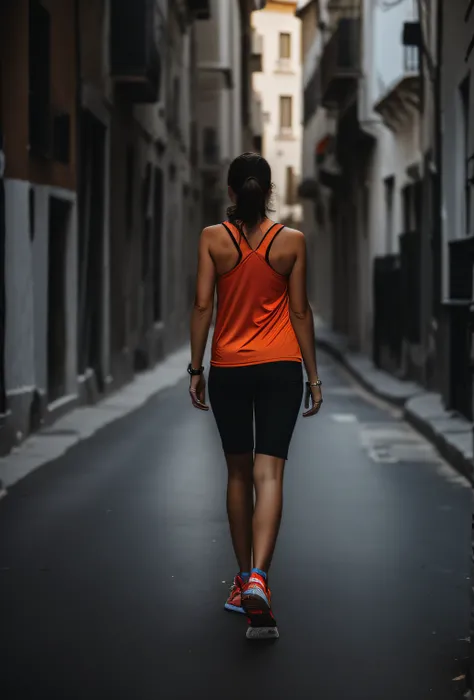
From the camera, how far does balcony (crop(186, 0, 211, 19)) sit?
3102 centimetres

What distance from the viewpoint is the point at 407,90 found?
20.0 metres

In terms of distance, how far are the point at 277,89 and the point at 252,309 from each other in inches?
2683

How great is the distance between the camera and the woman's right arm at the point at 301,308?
17.4 ft

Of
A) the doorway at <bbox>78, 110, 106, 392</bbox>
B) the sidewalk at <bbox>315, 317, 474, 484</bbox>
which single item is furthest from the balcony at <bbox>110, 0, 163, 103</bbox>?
the sidewalk at <bbox>315, 317, 474, 484</bbox>

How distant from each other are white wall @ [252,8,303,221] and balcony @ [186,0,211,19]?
3828 centimetres

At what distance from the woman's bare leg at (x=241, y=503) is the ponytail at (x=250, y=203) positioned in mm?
900

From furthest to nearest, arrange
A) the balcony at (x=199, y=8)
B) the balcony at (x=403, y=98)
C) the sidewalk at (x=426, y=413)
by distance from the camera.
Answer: the balcony at (x=199, y=8) → the balcony at (x=403, y=98) → the sidewalk at (x=426, y=413)

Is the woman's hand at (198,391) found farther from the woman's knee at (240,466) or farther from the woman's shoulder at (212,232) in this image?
the woman's shoulder at (212,232)

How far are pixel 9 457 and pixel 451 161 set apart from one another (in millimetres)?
6924

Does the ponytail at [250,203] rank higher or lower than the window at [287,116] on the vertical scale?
lower

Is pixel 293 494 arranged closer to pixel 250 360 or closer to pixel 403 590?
pixel 403 590

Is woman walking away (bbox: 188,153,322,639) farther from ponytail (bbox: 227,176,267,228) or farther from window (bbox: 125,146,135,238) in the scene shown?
window (bbox: 125,146,135,238)

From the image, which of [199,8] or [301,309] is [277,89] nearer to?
[199,8]

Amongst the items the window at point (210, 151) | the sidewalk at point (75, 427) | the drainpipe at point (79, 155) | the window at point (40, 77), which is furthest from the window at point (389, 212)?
the window at point (210, 151)
